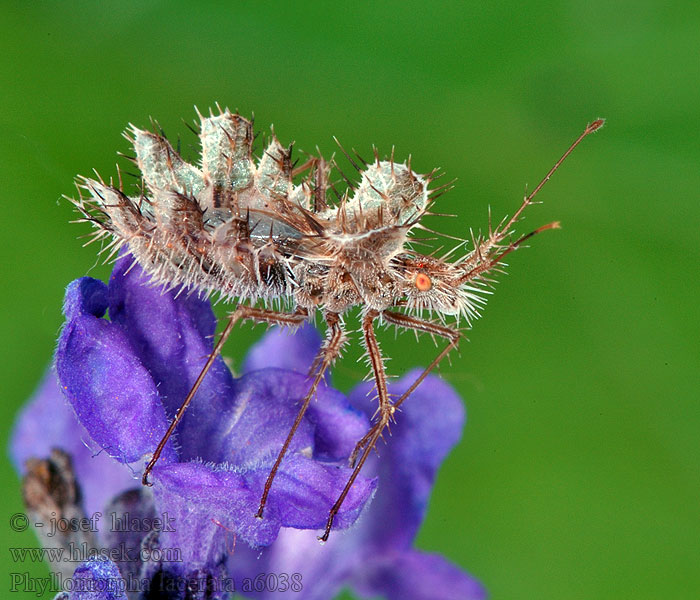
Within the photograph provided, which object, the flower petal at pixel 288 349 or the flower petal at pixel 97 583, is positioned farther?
the flower petal at pixel 288 349

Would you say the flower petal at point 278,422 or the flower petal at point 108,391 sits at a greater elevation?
the flower petal at point 278,422

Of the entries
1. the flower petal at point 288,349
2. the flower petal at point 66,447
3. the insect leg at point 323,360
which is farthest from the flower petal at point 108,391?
the flower petal at point 288,349

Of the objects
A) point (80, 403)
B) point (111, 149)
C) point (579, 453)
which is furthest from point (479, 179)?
point (80, 403)

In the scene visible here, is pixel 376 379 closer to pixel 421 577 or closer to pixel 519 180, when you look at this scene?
pixel 421 577

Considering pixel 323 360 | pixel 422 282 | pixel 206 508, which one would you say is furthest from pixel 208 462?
pixel 422 282

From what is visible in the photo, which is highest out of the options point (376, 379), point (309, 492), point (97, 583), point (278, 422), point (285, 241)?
point (285, 241)

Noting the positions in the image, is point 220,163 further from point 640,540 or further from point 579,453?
point 640,540

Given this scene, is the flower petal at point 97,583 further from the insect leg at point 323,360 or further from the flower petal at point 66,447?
the flower petal at point 66,447
